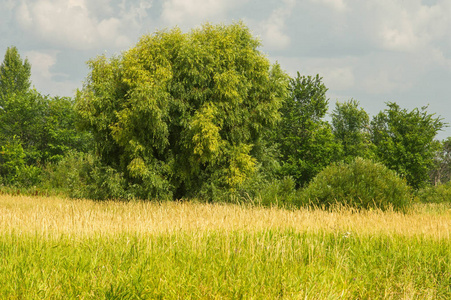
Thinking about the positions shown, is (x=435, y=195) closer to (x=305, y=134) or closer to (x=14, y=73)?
(x=305, y=134)

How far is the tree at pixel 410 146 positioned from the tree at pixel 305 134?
4493 mm

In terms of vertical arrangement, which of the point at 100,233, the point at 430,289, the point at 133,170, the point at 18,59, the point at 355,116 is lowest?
the point at 430,289

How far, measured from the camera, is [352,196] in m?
15.6

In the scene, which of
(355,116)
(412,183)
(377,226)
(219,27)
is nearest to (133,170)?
(219,27)

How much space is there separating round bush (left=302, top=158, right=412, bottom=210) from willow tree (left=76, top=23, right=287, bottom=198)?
176 inches

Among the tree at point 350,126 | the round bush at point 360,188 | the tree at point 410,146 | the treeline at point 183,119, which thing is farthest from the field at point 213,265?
the tree at point 350,126

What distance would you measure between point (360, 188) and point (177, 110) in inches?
367

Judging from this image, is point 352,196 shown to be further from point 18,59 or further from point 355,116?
point 18,59

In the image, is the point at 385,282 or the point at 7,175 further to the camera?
the point at 7,175

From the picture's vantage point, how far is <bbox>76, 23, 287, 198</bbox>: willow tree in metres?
18.3

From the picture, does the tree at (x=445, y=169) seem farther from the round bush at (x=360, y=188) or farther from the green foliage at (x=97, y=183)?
Answer: the green foliage at (x=97, y=183)

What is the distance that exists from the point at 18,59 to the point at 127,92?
135 feet

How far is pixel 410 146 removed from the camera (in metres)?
29.9

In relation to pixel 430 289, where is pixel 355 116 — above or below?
above
